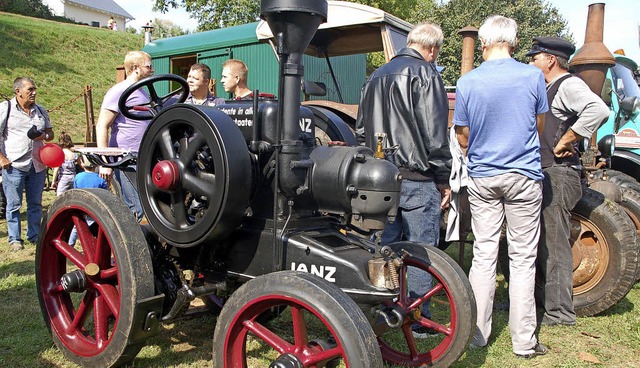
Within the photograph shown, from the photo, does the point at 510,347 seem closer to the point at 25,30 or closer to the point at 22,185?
the point at 22,185

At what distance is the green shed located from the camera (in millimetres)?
7793

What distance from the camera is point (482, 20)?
25750 mm

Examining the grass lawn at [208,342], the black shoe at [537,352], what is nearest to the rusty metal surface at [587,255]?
the grass lawn at [208,342]

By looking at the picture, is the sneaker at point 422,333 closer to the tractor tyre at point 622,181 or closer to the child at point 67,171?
the tractor tyre at point 622,181

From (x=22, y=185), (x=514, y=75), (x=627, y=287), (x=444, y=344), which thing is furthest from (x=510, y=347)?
(x=22, y=185)

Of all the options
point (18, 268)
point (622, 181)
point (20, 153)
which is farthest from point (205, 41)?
point (622, 181)

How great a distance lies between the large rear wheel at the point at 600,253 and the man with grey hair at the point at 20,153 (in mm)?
5226

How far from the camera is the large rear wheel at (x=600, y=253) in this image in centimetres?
395

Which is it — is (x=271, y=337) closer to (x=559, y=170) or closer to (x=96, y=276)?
(x=96, y=276)

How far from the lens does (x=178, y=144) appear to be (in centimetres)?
266

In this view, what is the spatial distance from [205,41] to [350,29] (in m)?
3.60

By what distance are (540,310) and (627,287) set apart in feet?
2.04

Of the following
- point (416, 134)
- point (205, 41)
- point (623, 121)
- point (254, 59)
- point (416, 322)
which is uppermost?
point (205, 41)

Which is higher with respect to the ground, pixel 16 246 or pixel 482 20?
pixel 482 20
